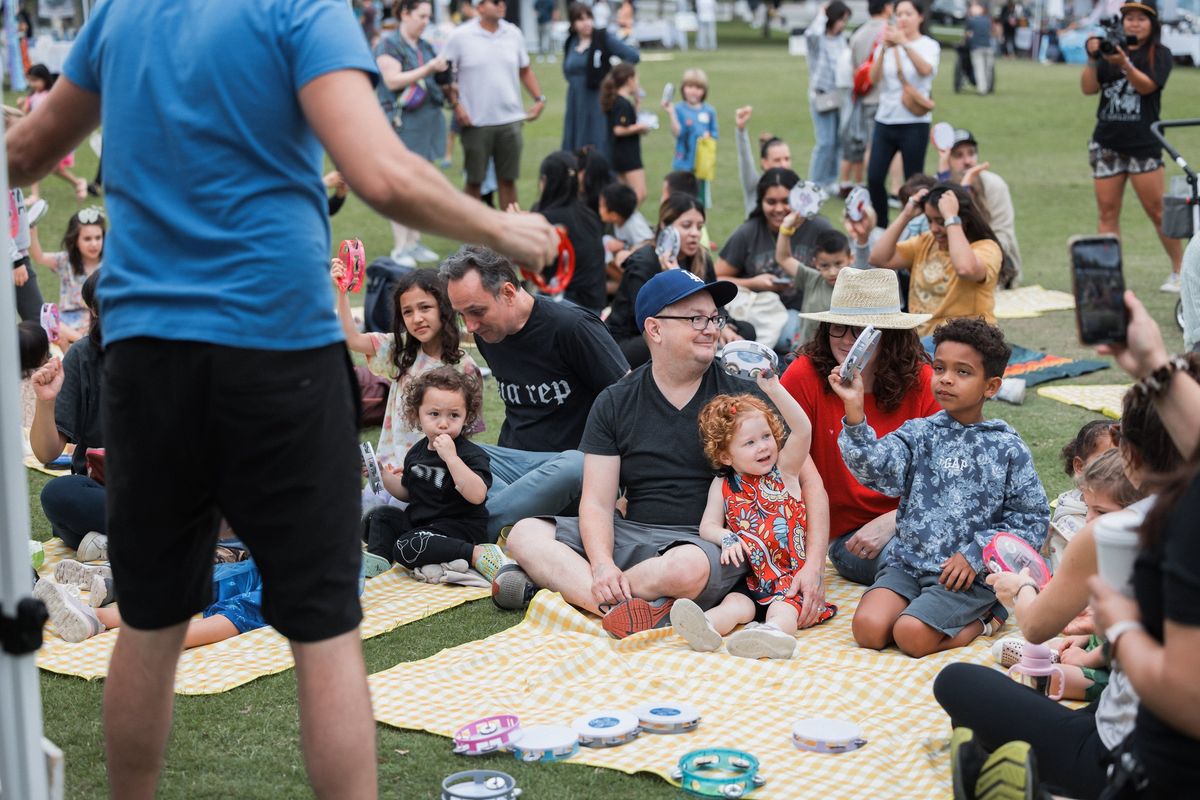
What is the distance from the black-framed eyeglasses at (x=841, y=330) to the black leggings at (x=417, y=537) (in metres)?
1.50

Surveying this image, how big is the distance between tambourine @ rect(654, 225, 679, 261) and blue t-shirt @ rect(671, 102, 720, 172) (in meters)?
5.60

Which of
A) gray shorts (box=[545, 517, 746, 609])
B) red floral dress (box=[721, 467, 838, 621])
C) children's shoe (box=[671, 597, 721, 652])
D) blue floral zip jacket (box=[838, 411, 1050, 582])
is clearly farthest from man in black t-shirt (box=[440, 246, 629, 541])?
blue floral zip jacket (box=[838, 411, 1050, 582])

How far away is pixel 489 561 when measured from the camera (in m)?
5.22

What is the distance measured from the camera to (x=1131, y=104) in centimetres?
957

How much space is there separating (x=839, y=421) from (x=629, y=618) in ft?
3.57

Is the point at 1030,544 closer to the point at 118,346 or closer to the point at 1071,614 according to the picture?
the point at 1071,614

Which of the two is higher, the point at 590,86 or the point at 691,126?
the point at 590,86

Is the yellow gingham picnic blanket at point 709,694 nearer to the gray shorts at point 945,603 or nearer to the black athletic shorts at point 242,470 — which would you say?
the gray shorts at point 945,603

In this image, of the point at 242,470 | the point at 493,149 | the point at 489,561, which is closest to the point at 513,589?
the point at 489,561

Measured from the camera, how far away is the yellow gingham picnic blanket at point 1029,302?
979cm

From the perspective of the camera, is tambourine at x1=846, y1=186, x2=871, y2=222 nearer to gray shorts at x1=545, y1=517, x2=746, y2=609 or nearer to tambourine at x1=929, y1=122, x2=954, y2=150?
→ tambourine at x1=929, y1=122, x2=954, y2=150

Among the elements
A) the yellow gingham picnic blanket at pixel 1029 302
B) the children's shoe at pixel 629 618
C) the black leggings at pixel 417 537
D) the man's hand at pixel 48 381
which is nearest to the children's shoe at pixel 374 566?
the black leggings at pixel 417 537

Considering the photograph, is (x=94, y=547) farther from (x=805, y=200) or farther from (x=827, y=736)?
(x=805, y=200)

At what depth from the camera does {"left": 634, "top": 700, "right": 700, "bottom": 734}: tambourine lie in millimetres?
3881
